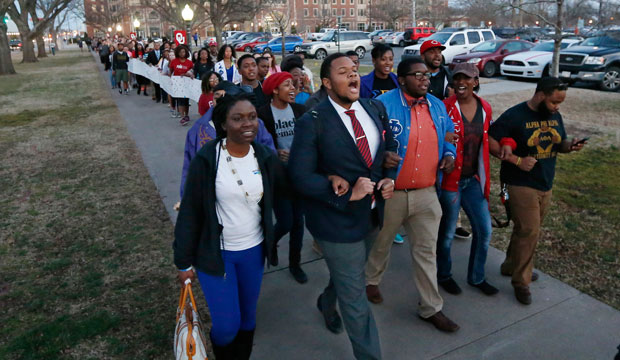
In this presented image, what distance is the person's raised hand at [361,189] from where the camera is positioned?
2611 mm

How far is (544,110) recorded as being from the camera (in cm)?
361

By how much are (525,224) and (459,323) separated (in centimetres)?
91

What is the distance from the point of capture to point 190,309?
8.70 ft

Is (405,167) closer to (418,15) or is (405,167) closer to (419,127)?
(419,127)

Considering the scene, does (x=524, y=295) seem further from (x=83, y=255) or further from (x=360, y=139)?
(x=83, y=255)

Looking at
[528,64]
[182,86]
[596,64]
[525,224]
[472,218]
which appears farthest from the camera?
[528,64]

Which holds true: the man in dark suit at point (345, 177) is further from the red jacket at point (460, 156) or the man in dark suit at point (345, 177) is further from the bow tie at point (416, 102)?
the red jacket at point (460, 156)

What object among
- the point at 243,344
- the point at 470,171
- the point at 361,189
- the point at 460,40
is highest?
the point at 460,40

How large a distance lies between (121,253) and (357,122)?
126 inches

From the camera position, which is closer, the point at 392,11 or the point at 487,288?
the point at 487,288

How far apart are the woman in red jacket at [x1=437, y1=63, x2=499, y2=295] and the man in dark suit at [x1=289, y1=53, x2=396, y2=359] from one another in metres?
1.10

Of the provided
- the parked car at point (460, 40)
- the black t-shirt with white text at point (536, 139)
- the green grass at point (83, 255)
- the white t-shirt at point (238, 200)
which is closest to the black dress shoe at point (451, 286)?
the black t-shirt with white text at point (536, 139)

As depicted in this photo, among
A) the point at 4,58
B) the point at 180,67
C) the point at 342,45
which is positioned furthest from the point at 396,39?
the point at 180,67

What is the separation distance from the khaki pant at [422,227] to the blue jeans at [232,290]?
1058 millimetres
